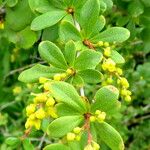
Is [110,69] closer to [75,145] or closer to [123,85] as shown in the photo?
[123,85]

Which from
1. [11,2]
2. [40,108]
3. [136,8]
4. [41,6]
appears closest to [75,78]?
[40,108]

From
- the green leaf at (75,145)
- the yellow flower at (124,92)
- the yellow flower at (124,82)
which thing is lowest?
the yellow flower at (124,92)

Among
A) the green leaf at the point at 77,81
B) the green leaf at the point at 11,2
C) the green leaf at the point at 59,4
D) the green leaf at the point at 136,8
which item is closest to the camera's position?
the green leaf at the point at 77,81

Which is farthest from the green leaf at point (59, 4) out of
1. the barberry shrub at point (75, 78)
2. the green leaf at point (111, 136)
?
the green leaf at point (111, 136)

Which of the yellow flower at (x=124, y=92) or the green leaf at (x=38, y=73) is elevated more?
the green leaf at (x=38, y=73)

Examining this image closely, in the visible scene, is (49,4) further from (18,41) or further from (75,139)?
(75,139)

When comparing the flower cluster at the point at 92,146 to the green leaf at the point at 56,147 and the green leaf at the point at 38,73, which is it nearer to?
the green leaf at the point at 56,147

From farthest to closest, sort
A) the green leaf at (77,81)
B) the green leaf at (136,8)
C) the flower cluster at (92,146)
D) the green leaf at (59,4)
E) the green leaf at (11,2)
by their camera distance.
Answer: the green leaf at (136,8)
the green leaf at (11,2)
the green leaf at (59,4)
the green leaf at (77,81)
the flower cluster at (92,146)
